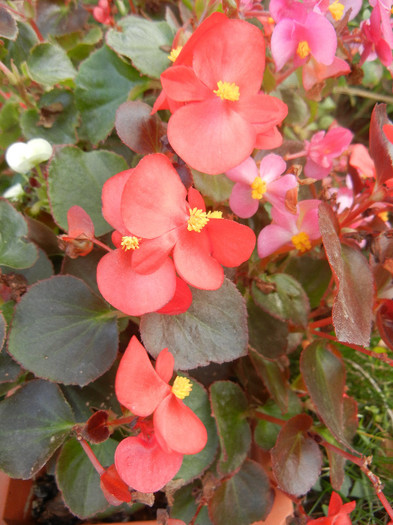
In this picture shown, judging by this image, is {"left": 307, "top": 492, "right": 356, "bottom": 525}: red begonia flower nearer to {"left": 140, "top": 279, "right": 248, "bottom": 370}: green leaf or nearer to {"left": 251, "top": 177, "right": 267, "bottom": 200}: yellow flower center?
{"left": 140, "top": 279, "right": 248, "bottom": 370}: green leaf

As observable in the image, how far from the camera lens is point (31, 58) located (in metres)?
0.71

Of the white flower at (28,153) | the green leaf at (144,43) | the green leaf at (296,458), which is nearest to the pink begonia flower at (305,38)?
the green leaf at (144,43)

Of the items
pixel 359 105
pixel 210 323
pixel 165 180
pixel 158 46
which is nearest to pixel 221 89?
pixel 165 180

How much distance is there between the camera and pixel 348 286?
0.50 m

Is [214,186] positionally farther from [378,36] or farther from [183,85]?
[378,36]

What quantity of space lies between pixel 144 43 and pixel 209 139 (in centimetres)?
38

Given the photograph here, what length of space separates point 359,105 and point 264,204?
3.03 feet

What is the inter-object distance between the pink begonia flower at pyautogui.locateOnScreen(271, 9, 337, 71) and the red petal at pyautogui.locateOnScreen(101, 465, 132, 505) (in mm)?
481

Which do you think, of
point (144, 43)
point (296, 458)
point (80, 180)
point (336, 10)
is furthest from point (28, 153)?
point (296, 458)

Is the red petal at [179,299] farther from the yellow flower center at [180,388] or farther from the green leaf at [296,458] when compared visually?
the green leaf at [296,458]

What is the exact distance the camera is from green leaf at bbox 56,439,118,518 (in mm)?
582

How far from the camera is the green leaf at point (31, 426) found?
1.75 ft

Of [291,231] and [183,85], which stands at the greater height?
[183,85]

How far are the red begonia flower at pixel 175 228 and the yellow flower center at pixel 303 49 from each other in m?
0.24
